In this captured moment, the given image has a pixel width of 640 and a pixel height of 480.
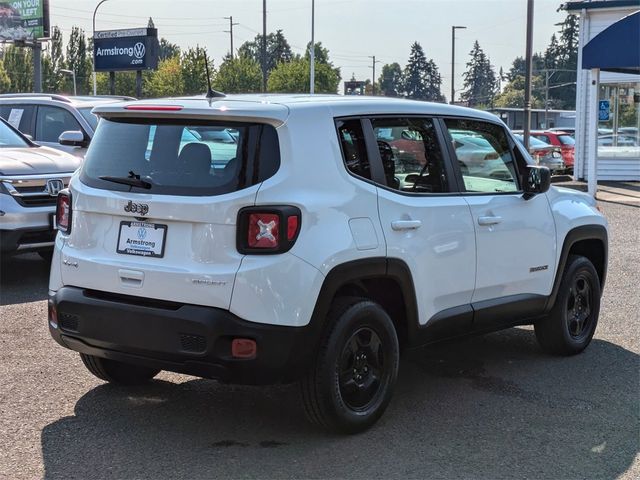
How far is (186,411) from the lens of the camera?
490 cm

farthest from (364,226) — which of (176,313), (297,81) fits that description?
(297,81)

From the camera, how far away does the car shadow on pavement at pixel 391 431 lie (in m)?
4.13

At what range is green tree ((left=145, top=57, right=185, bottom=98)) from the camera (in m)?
85.0

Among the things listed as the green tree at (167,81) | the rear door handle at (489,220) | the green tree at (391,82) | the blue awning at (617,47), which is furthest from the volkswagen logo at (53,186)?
the green tree at (391,82)

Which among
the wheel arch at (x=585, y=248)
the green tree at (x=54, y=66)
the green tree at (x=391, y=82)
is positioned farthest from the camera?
the green tree at (x=391, y=82)

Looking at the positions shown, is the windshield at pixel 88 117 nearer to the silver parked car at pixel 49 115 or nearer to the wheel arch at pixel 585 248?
the silver parked car at pixel 49 115

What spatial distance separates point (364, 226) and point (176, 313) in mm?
1064

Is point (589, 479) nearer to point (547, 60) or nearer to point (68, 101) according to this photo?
point (68, 101)

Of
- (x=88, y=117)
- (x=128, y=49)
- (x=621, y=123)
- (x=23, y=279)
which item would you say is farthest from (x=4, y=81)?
(x=23, y=279)

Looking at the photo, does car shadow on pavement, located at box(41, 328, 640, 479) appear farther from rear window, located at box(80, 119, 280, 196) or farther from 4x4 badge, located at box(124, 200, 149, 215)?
rear window, located at box(80, 119, 280, 196)

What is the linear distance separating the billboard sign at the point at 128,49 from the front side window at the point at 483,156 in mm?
33841

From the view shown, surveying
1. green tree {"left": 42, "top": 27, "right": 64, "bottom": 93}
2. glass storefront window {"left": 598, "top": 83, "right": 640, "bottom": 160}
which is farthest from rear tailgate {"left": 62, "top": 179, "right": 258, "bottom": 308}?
green tree {"left": 42, "top": 27, "right": 64, "bottom": 93}

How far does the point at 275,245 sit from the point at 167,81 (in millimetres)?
87331

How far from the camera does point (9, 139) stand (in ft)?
31.3
